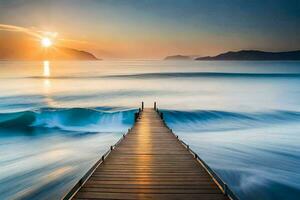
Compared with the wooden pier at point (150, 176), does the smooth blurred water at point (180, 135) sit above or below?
below

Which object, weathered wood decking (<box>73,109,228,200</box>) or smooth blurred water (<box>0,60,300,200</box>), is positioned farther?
smooth blurred water (<box>0,60,300,200</box>)

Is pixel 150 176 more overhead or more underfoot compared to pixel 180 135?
more overhead

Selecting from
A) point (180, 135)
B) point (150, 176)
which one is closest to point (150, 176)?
point (150, 176)

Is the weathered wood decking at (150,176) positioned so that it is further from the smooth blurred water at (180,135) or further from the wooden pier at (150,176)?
the smooth blurred water at (180,135)

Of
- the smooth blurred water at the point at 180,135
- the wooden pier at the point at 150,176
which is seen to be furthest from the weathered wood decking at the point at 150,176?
the smooth blurred water at the point at 180,135

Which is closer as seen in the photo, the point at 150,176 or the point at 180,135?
the point at 150,176

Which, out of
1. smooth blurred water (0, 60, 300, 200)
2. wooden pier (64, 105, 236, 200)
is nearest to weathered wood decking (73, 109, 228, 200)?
wooden pier (64, 105, 236, 200)

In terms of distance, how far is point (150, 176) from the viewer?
24.6 ft

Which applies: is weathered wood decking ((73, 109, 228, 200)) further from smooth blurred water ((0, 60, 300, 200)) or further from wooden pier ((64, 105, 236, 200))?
smooth blurred water ((0, 60, 300, 200))

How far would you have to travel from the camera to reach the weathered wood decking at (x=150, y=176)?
6320 millimetres

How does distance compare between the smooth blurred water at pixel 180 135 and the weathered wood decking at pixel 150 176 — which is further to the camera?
the smooth blurred water at pixel 180 135

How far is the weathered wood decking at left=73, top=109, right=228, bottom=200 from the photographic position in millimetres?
6320

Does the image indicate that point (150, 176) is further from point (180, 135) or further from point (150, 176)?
point (180, 135)

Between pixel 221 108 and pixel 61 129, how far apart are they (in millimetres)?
20622
